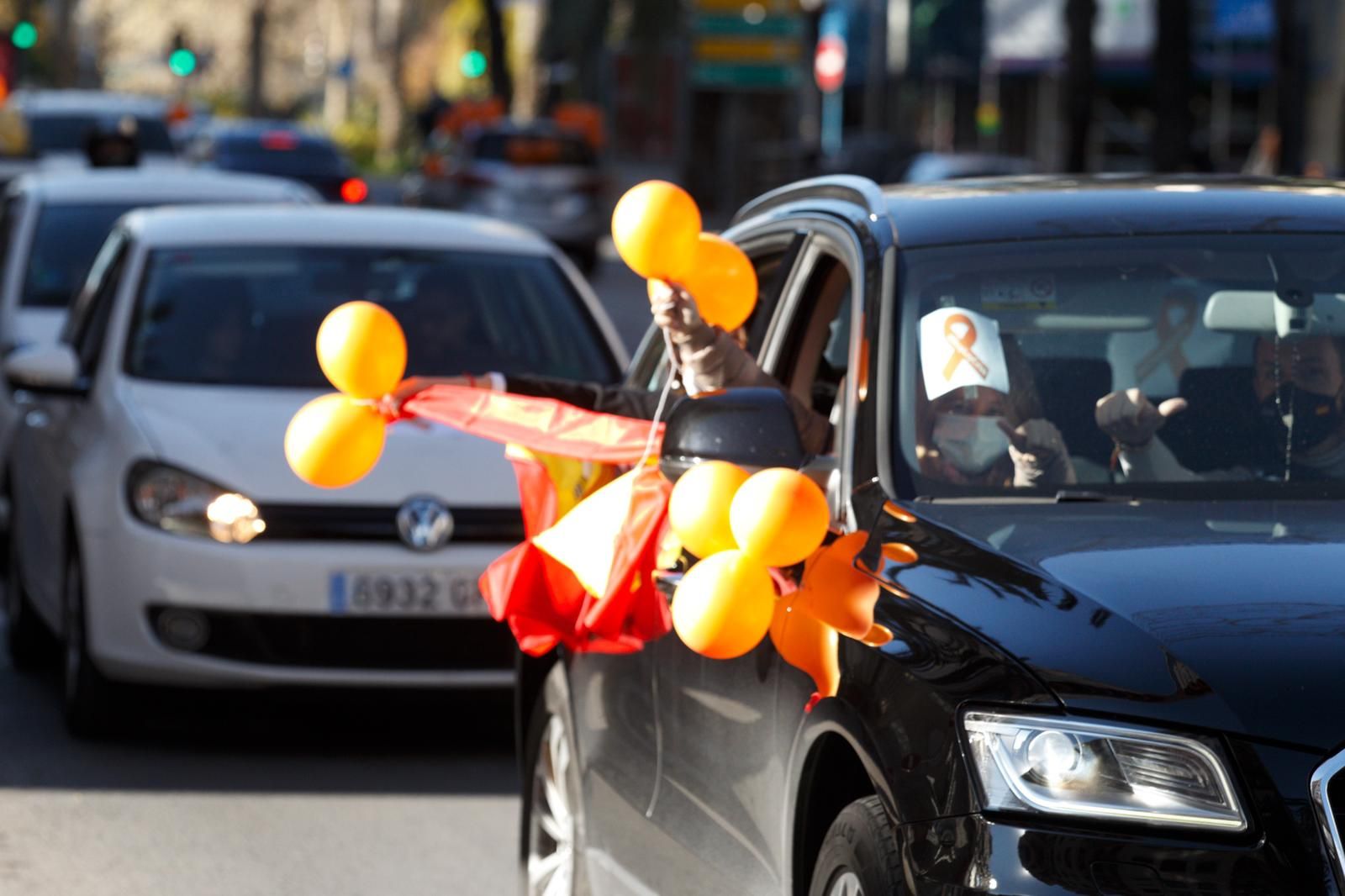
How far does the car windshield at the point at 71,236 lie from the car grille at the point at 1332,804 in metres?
9.35

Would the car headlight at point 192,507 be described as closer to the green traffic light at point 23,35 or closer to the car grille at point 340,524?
the car grille at point 340,524

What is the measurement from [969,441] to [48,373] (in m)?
4.57

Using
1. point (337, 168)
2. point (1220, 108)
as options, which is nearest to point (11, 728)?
point (337, 168)

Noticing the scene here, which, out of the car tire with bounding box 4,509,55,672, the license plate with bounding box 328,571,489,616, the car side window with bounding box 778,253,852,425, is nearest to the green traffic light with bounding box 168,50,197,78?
the car tire with bounding box 4,509,55,672

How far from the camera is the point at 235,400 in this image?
824cm

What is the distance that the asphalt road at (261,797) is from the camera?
6578 mm

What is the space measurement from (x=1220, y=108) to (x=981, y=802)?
45271mm

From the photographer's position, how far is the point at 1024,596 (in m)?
3.71

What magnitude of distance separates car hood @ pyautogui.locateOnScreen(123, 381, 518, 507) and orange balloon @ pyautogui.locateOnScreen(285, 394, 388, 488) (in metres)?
2.50

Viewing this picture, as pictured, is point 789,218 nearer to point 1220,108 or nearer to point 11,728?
point 11,728

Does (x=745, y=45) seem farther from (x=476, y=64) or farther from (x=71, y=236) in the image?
(x=71, y=236)

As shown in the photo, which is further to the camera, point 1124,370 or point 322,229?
point 322,229

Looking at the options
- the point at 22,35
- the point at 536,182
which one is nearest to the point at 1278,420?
the point at 536,182

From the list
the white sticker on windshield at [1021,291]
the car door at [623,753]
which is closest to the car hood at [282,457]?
the car door at [623,753]
